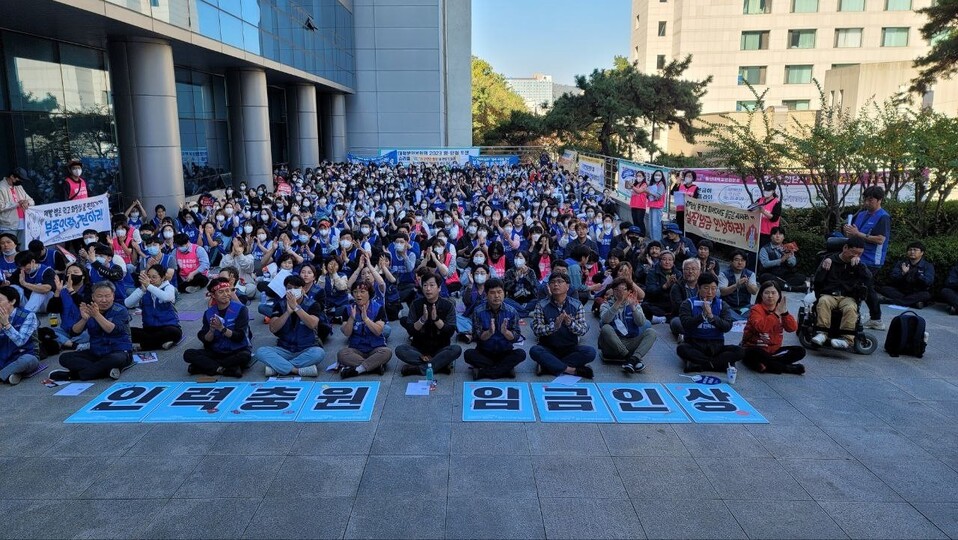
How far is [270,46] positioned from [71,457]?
65.1 feet

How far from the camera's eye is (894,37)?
5450cm

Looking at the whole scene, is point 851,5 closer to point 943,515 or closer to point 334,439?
point 943,515

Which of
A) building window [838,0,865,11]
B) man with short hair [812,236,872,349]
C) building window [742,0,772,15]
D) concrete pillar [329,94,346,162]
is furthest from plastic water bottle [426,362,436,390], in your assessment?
building window [838,0,865,11]

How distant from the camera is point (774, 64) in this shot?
55.9m

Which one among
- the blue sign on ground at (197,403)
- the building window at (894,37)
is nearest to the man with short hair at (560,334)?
the blue sign on ground at (197,403)

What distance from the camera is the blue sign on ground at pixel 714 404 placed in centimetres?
669

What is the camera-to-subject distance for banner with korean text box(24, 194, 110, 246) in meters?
11.3

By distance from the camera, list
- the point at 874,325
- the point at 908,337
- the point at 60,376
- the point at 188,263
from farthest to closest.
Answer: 1. the point at 188,263
2. the point at 874,325
3. the point at 908,337
4. the point at 60,376

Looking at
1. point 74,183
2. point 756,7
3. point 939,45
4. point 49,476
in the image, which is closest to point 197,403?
point 49,476

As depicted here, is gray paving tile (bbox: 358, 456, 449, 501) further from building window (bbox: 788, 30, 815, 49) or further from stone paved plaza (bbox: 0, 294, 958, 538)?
building window (bbox: 788, 30, 815, 49)

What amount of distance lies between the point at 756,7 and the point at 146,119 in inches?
2134

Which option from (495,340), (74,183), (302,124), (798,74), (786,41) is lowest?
(495,340)

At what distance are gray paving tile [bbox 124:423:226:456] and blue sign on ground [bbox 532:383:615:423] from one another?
10.7 feet

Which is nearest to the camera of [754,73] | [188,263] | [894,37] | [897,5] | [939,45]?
[188,263]
